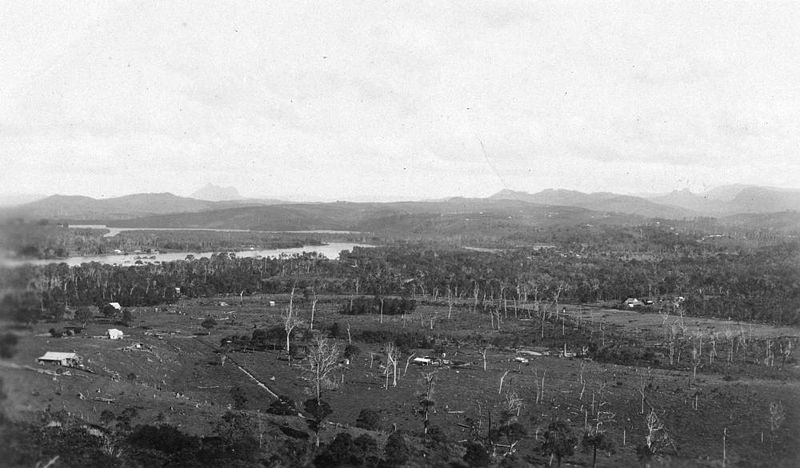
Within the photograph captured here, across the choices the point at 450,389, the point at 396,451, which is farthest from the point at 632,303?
the point at 396,451

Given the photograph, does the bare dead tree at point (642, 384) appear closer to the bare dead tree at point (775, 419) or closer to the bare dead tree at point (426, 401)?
the bare dead tree at point (775, 419)

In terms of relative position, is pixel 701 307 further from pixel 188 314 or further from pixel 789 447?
pixel 188 314

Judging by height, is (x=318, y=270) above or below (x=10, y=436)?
below

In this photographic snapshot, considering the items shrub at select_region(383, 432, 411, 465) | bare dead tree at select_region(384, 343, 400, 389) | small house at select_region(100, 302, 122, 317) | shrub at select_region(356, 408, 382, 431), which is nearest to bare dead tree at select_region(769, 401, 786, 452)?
shrub at select_region(383, 432, 411, 465)

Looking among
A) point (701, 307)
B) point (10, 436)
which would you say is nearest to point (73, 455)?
point (10, 436)

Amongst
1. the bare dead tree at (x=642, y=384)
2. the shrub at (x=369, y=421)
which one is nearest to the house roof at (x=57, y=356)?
the shrub at (x=369, y=421)

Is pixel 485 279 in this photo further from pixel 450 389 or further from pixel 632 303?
pixel 450 389

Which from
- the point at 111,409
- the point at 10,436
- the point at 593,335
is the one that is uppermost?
the point at 10,436

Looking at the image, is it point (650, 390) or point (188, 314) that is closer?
point (650, 390)
